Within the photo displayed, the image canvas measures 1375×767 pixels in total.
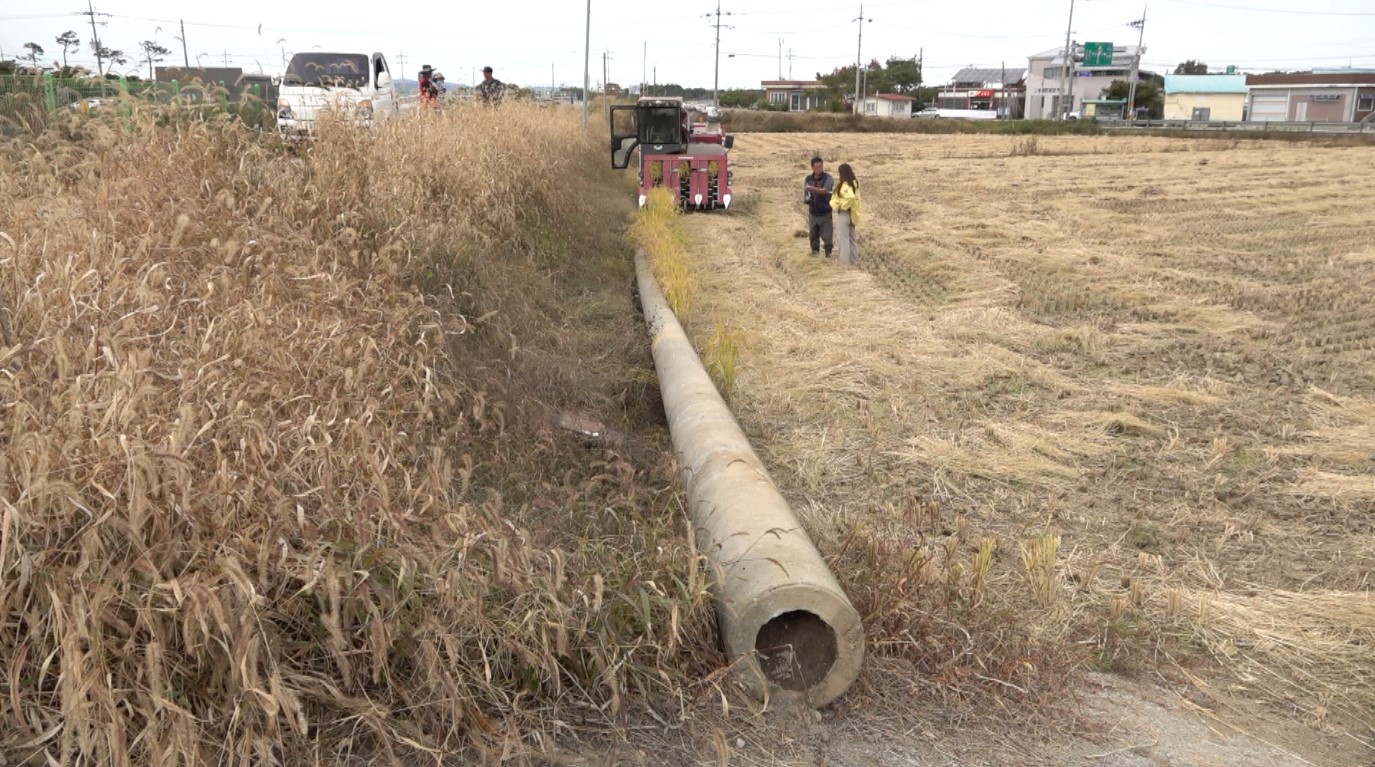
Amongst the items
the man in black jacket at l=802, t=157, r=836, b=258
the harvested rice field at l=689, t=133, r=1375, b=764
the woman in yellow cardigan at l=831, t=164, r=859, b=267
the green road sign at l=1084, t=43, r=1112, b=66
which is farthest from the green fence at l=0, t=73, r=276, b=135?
the green road sign at l=1084, t=43, r=1112, b=66

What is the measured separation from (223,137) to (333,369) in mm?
2986

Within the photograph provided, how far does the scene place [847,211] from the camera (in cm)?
1192

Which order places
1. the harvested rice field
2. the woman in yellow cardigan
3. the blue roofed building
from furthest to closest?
1. the blue roofed building
2. the woman in yellow cardigan
3. the harvested rice field

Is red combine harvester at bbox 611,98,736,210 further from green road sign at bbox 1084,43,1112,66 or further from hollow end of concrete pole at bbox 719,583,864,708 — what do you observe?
green road sign at bbox 1084,43,1112,66

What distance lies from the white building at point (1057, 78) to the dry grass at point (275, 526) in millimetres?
90458

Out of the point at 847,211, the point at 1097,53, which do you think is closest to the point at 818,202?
the point at 847,211

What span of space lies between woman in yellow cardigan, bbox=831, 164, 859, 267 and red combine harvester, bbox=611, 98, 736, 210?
4.82m

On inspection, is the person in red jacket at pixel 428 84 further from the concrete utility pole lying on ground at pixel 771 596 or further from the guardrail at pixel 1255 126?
the guardrail at pixel 1255 126

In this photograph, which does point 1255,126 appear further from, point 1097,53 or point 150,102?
point 150,102

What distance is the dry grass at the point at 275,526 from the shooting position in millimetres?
2459

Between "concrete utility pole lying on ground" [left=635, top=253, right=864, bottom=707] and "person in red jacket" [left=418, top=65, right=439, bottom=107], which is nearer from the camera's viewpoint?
"concrete utility pole lying on ground" [left=635, top=253, right=864, bottom=707]

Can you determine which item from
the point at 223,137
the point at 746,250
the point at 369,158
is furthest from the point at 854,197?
the point at 223,137

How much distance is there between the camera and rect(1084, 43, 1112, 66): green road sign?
7069 cm

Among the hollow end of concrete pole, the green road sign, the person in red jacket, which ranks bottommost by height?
the hollow end of concrete pole
